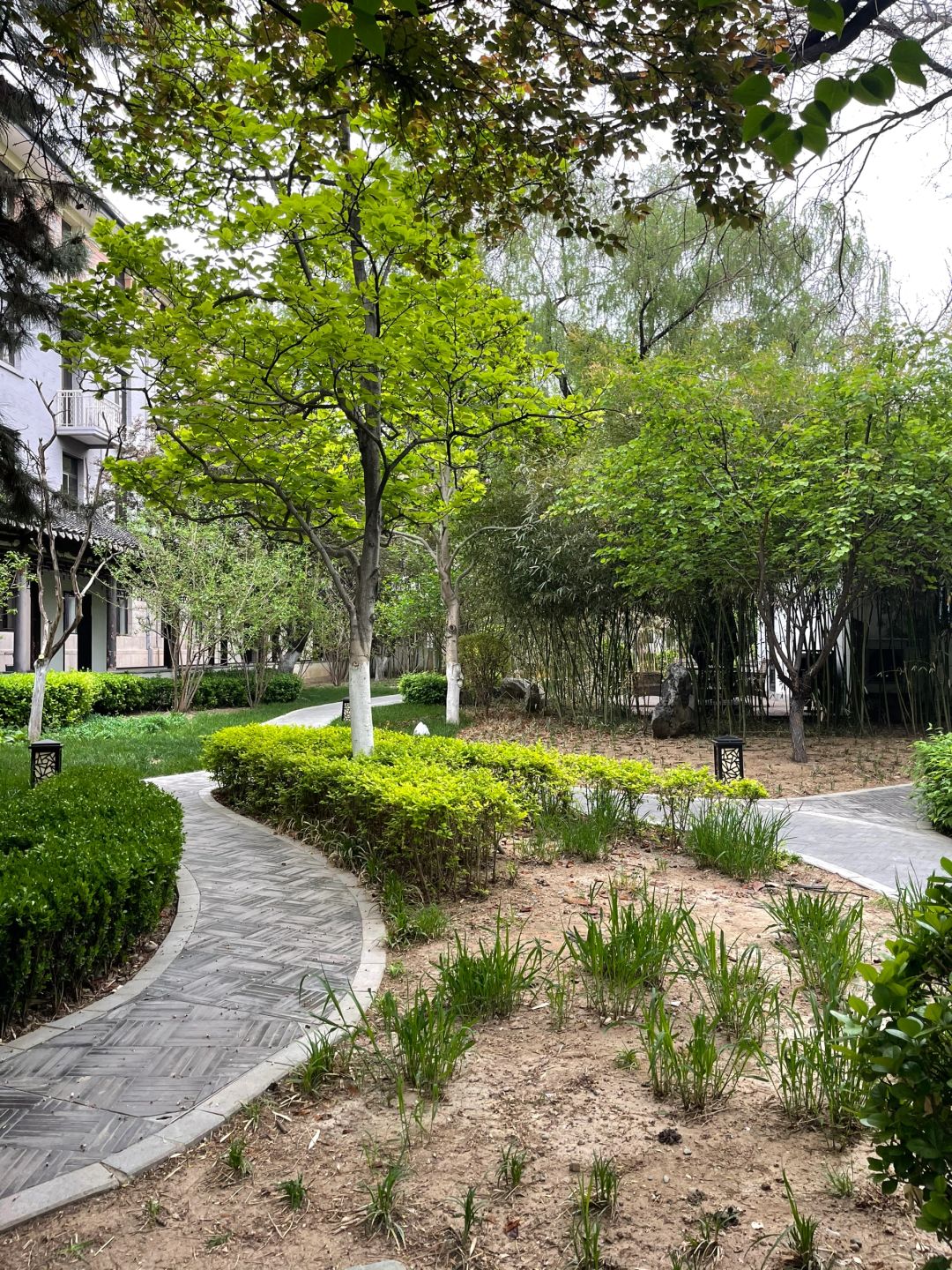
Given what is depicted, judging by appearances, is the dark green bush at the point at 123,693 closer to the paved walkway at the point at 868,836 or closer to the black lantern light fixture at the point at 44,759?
the black lantern light fixture at the point at 44,759

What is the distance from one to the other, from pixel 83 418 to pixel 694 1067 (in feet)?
61.4

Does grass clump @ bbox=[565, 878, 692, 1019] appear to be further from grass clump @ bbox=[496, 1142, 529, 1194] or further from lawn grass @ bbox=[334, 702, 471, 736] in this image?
lawn grass @ bbox=[334, 702, 471, 736]

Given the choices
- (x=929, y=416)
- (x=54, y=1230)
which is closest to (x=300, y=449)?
(x=54, y=1230)

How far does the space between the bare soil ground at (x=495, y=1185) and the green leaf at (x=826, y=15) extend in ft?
8.40

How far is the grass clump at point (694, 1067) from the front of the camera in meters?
2.59

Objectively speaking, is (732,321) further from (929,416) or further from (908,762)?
(908,762)

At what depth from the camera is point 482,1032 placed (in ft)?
10.3

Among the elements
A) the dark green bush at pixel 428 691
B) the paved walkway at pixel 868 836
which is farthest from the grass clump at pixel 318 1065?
the dark green bush at pixel 428 691

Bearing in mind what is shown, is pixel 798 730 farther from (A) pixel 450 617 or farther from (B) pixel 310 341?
(B) pixel 310 341

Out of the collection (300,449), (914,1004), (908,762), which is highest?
(300,449)

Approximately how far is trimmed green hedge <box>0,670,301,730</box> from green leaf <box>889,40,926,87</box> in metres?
13.4

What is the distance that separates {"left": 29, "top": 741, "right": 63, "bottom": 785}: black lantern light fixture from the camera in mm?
7402

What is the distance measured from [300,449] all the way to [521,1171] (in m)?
5.55

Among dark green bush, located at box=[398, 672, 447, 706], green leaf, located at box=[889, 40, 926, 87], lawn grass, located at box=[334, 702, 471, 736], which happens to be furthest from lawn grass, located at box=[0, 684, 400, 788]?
green leaf, located at box=[889, 40, 926, 87]
